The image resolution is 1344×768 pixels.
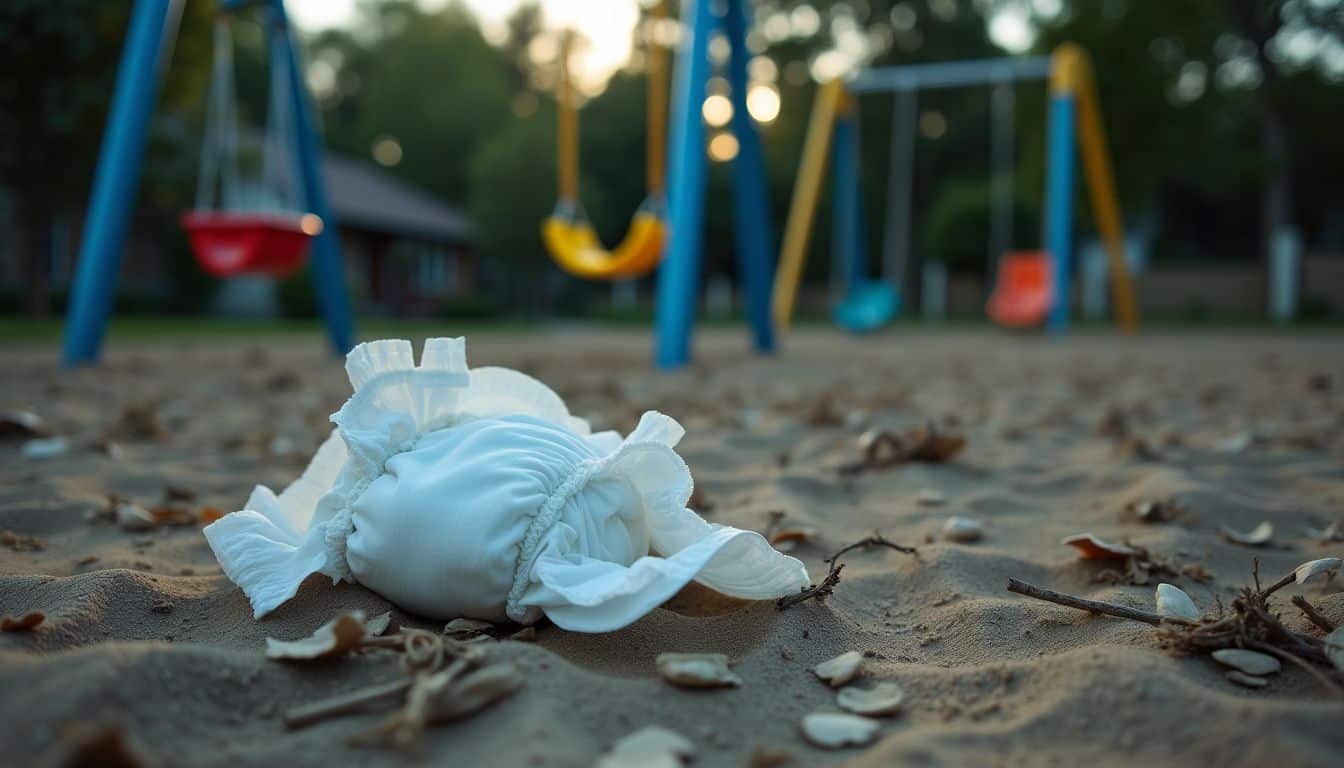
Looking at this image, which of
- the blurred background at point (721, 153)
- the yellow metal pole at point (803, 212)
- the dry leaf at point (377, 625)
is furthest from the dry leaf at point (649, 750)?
the yellow metal pole at point (803, 212)

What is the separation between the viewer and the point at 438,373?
1290mm

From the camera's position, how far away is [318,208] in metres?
5.66

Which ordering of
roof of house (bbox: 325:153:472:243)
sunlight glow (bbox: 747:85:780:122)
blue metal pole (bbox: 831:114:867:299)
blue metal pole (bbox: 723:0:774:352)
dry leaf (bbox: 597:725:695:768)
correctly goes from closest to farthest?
dry leaf (bbox: 597:725:695:768) < blue metal pole (bbox: 723:0:774:352) < blue metal pole (bbox: 831:114:867:299) < roof of house (bbox: 325:153:472:243) < sunlight glow (bbox: 747:85:780:122)

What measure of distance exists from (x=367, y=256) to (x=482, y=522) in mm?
20670

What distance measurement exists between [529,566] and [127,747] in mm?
481

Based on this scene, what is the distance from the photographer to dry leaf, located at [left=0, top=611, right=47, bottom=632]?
3.42 ft

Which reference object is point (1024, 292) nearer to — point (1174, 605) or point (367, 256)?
point (1174, 605)

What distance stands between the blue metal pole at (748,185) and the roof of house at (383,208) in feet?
44.6

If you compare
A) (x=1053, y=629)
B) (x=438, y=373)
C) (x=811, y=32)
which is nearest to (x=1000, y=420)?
(x=1053, y=629)

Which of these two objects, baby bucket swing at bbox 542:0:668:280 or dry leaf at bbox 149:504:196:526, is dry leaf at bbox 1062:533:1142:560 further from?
baby bucket swing at bbox 542:0:668:280

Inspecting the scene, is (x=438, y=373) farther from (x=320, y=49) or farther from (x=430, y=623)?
(x=320, y=49)

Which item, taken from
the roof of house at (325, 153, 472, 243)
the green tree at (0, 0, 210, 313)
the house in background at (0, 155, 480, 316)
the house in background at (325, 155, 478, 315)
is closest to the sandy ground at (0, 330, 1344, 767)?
the green tree at (0, 0, 210, 313)

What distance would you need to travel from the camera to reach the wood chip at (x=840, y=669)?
1.05 m

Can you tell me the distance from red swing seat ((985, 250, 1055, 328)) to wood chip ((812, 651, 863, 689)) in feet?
29.7
